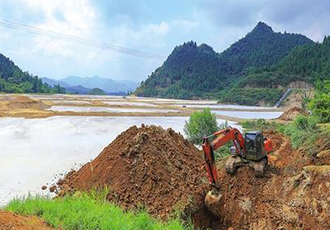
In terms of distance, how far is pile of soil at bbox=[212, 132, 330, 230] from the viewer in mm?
5951

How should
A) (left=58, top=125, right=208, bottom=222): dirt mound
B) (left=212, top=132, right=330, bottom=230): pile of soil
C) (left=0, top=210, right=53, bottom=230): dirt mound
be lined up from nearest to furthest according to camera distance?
(left=0, top=210, right=53, bottom=230): dirt mound, (left=212, top=132, right=330, bottom=230): pile of soil, (left=58, top=125, right=208, bottom=222): dirt mound

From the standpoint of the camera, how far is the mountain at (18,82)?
68.5 m

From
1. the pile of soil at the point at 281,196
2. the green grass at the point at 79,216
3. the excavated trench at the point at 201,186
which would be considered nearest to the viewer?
the green grass at the point at 79,216

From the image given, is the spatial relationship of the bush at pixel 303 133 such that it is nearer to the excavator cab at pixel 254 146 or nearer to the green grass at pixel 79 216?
the excavator cab at pixel 254 146

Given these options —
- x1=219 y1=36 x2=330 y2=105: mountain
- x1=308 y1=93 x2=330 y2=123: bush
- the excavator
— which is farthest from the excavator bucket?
x1=219 y1=36 x2=330 y2=105: mountain

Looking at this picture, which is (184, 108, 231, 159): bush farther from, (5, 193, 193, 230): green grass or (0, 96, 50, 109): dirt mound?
(0, 96, 50, 109): dirt mound

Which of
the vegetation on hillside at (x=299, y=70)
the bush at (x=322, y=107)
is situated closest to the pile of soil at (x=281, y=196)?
the bush at (x=322, y=107)

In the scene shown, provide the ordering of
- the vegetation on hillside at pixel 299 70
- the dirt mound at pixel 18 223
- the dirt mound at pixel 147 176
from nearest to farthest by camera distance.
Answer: the dirt mound at pixel 18 223, the dirt mound at pixel 147 176, the vegetation on hillside at pixel 299 70

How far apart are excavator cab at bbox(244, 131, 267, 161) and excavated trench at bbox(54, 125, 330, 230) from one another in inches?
20.2

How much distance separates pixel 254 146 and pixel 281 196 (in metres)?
1.26

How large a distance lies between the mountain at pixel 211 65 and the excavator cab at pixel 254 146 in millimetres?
72465

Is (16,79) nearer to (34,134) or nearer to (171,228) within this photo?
(34,134)

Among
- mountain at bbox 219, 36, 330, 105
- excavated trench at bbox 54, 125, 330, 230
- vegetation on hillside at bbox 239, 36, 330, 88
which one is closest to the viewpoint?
excavated trench at bbox 54, 125, 330, 230

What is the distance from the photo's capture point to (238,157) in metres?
7.64
